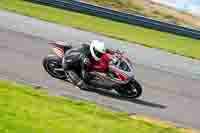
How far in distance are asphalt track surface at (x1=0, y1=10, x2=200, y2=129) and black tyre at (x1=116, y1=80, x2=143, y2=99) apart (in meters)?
0.21

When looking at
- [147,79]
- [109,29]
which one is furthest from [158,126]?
[109,29]

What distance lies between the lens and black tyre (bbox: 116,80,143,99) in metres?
14.8

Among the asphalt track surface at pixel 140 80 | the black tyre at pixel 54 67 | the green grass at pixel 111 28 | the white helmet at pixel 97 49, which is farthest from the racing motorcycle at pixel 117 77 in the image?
the green grass at pixel 111 28

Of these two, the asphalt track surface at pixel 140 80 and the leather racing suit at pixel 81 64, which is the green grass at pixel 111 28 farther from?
the leather racing suit at pixel 81 64

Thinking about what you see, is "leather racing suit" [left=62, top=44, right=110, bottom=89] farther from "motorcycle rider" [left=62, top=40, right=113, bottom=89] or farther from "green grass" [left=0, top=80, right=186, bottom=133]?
"green grass" [left=0, top=80, right=186, bottom=133]

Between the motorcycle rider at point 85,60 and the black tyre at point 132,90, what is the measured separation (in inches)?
28.3

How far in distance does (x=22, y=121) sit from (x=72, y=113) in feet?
5.90

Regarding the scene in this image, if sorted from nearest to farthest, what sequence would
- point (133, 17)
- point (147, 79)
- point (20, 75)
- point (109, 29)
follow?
point (20, 75)
point (147, 79)
point (109, 29)
point (133, 17)

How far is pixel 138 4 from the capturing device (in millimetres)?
58312

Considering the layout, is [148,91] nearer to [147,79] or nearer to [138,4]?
[147,79]

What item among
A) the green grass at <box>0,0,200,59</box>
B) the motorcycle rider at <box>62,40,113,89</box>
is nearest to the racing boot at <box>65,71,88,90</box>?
the motorcycle rider at <box>62,40,113,89</box>

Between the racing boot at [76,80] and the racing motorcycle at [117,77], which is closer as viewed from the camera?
the racing motorcycle at [117,77]

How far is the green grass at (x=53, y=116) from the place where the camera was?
949cm

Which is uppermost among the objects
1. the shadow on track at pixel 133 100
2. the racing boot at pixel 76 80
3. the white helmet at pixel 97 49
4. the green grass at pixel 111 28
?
the white helmet at pixel 97 49
